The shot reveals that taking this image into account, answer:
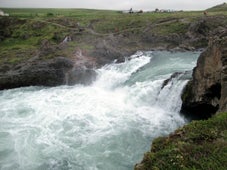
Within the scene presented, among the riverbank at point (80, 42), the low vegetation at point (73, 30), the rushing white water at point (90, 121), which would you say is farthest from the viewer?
the low vegetation at point (73, 30)

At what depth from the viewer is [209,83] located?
19922 millimetres

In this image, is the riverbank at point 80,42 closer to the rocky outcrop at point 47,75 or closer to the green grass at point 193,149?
the rocky outcrop at point 47,75

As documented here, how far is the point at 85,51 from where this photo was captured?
41969 millimetres

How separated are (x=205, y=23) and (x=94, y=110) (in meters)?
37.8

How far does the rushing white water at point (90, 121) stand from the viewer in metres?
17.5

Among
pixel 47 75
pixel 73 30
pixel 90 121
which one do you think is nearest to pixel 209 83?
pixel 90 121

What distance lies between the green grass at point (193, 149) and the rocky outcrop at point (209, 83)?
7854mm

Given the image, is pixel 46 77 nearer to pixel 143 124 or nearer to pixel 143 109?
pixel 143 109

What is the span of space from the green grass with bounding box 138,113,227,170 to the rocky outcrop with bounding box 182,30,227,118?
25.8ft

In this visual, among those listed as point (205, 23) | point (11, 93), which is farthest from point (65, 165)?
point (205, 23)

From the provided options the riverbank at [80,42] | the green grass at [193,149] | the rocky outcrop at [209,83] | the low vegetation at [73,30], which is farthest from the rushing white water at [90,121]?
the low vegetation at [73,30]

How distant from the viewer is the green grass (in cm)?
821

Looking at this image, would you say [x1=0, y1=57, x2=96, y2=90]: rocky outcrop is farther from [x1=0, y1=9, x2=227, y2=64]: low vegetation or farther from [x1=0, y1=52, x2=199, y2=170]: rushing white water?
[x1=0, y1=9, x2=227, y2=64]: low vegetation

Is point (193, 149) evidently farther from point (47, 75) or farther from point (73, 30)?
point (73, 30)
